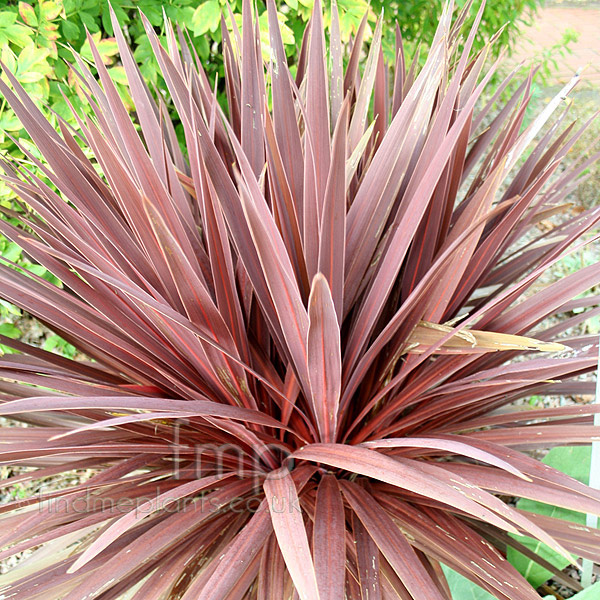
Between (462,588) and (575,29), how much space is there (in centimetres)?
315

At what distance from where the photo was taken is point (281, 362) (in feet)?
3.20

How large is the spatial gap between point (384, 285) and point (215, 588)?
0.42 m

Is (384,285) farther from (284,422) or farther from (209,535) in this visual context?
(209,535)

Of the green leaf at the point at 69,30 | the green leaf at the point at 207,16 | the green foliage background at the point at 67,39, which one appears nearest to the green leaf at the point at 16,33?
the green foliage background at the point at 67,39

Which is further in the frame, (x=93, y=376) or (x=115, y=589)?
(x=93, y=376)

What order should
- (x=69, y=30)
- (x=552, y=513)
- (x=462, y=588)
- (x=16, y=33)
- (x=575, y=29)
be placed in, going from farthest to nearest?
1. (x=575, y=29)
2. (x=69, y=30)
3. (x=16, y=33)
4. (x=552, y=513)
5. (x=462, y=588)

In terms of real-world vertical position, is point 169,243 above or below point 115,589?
above

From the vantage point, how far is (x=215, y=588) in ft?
2.04

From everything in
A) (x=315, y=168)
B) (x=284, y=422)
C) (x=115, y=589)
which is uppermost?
(x=315, y=168)

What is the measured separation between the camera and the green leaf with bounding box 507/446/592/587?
90cm

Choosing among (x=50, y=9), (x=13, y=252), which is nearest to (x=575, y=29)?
(x=50, y=9)

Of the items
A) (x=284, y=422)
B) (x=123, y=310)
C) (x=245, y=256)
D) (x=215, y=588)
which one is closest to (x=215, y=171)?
(x=245, y=256)

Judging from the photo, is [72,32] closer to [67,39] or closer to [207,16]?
[67,39]

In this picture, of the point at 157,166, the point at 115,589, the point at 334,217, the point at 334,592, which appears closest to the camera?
the point at 334,592
